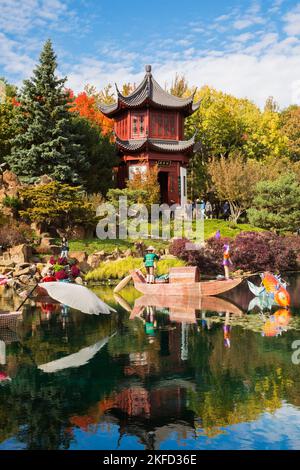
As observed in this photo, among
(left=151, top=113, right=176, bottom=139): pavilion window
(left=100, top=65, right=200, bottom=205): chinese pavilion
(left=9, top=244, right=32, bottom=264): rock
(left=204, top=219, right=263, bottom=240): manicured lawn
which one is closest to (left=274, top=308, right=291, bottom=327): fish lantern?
(left=9, top=244, right=32, bottom=264): rock

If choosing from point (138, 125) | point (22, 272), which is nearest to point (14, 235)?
point (22, 272)

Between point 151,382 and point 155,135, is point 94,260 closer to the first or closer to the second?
point 155,135

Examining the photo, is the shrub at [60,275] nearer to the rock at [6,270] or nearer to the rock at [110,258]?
the rock at [6,270]

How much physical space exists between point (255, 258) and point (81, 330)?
13.9m

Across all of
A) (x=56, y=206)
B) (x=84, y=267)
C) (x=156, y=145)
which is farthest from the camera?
(x=156, y=145)

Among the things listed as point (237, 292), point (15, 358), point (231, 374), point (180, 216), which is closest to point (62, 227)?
point (180, 216)

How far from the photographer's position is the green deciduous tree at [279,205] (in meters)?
33.7

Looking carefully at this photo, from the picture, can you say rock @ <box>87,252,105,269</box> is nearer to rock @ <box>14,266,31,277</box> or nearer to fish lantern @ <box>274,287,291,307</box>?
rock @ <box>14,266,31,277</box>

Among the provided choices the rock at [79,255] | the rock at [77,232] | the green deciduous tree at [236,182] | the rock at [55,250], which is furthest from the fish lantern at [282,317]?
the green deciduous tree at [236,182]

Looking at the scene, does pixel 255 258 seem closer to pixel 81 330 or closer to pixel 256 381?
pixel 81 330

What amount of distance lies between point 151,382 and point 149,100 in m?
30.1

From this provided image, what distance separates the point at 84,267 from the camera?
983 inches

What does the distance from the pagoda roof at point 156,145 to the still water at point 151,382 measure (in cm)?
2258

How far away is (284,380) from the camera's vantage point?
8.96 meters
